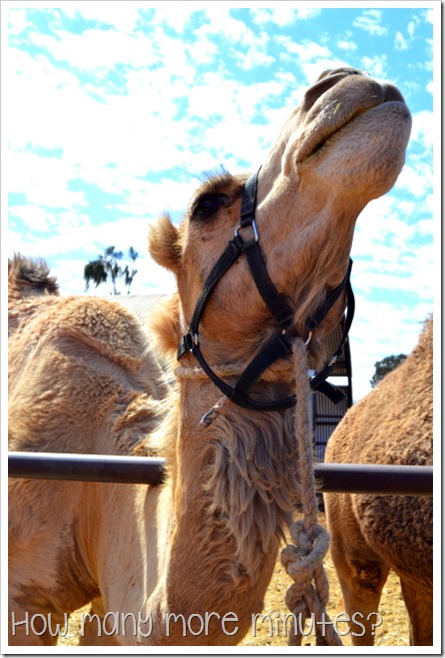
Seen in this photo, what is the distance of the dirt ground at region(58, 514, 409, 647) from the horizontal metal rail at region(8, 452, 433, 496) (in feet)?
8.35

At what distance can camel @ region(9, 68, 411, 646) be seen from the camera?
5.68 feet

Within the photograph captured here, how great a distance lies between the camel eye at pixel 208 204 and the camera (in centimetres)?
220

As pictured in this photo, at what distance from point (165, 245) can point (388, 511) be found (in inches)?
98.0

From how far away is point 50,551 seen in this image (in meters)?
2.72

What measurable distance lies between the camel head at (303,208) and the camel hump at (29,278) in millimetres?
1760

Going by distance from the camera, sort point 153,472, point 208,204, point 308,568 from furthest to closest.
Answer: point 153,472, point 208,204, point 308,568

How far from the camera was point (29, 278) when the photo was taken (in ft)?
12.8

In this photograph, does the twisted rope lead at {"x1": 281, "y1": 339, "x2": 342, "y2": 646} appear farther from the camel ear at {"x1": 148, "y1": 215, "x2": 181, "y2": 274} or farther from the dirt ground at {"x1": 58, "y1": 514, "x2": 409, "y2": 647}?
the dirt ground at {"x1": 58, "y1": 514, "x2": 409, "y2": 647}

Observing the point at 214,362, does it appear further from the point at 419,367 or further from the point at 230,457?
the point at 419,367

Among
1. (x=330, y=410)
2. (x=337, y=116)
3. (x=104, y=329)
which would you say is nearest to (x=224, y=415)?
(x=337, y=116)

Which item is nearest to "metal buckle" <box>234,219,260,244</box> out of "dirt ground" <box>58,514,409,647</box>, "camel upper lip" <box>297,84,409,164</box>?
"camel upper lip" <box>297,84,409,164</box>

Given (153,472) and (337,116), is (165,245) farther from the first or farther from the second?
(337,116)

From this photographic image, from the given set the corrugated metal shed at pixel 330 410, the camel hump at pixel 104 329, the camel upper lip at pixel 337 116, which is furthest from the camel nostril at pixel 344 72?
the corrugated metal shed at pixel 330 410

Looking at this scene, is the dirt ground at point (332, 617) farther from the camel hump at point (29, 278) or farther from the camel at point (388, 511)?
the camel hump at point (29, 278)
